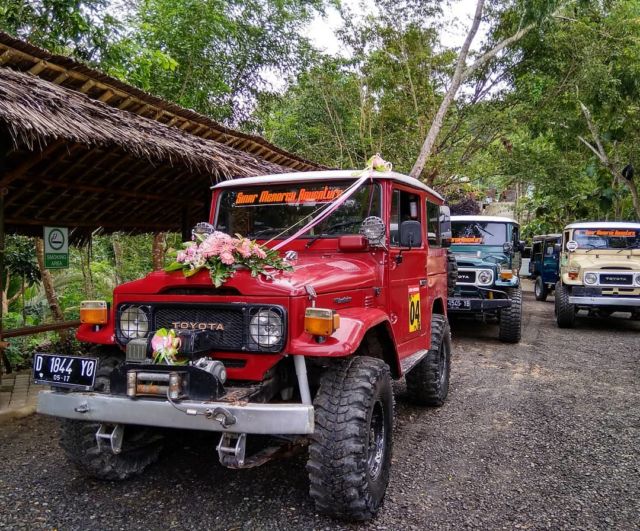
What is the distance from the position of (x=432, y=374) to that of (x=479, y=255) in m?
4.90

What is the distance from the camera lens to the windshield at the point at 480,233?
9.64 metres

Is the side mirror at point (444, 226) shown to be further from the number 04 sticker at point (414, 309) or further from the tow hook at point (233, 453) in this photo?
the tow hook at point (233, 453)

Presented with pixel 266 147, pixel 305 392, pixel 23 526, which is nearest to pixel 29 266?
pixel 266 147

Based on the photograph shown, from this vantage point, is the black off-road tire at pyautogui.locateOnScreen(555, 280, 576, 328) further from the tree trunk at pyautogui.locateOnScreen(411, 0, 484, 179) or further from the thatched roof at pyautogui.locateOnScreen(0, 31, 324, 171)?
the thatched roof at pyautogui.locateOnScreen(0, 31, 324, 171)

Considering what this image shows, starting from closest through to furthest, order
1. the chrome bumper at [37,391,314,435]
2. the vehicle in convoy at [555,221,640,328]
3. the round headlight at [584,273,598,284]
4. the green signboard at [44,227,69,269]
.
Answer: the chrome bumper at [37,391,314,435], the green signboard at [44,227,69,269], the vehicle in convoy at [555,221,640,328], the round headlight at [584,273,598,284]

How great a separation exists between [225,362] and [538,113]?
11.9 m

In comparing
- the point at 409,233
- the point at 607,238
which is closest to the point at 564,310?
the point at 607,238

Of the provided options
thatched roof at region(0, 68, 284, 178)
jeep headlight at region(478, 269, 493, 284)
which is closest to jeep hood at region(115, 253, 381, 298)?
thatched roof at region(0, 68, 284, 178)

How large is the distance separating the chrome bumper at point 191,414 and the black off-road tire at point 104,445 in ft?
0.97

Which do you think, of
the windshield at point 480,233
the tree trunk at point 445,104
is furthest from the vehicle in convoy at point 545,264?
the tree trunk at point 445,104

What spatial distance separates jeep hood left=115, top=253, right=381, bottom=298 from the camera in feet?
9.67

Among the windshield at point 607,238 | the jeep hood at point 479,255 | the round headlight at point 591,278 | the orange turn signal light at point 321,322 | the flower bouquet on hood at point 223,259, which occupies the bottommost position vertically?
the orange turn signal light at point 321,322

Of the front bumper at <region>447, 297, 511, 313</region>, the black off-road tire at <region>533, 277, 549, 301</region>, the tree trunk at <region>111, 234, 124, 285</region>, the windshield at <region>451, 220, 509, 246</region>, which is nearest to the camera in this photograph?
the front bumper at <region>447, 297, 511, 313</region>

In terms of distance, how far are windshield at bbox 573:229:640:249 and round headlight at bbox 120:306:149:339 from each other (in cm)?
975
